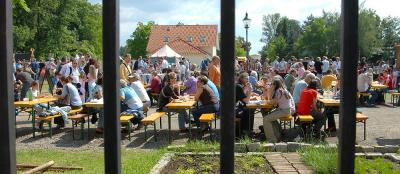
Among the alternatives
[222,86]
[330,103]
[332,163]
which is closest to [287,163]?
[332,163]

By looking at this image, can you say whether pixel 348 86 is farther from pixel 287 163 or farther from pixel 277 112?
pixel 277 112

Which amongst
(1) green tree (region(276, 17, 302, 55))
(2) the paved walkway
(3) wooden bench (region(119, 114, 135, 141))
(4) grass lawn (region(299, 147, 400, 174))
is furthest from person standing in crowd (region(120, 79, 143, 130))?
(1) green tree (region(276, 17, 302, 55))

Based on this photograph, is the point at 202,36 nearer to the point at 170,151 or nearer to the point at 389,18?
the point at 389,18

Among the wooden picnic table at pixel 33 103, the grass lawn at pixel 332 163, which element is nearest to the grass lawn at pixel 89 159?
the wooden picnic table at pixel 33 103

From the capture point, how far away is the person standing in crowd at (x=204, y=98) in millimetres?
9625

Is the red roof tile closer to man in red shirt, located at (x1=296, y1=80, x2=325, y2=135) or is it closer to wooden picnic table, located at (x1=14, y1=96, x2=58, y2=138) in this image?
wooden picnic table, located at (x1=14, y1=96, x2=58, y2=138)

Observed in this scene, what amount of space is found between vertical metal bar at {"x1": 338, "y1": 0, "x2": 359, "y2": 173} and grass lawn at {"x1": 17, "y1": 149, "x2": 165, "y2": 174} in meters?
4.26

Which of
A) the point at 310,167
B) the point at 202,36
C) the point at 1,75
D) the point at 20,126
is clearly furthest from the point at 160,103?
the point at 202,36

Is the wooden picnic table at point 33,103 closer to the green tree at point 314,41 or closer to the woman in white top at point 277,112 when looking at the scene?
the woman in white top at point 277,112

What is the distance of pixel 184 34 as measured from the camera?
6806 cm

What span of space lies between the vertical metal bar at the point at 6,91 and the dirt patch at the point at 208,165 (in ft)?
12.8

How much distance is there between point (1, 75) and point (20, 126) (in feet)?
34.0

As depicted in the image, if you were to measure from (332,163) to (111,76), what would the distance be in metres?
4.08

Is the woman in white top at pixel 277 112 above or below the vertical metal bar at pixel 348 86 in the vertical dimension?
below
